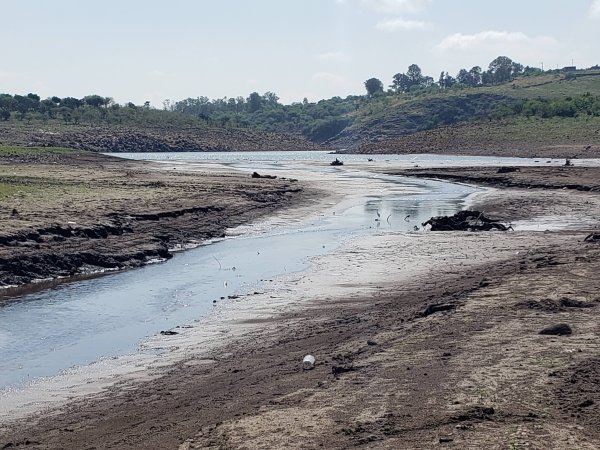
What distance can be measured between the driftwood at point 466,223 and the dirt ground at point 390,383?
10.9 meters

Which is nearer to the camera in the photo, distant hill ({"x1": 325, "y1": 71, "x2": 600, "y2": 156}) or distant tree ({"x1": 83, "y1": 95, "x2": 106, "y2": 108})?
distant hill ({"x1": 325, "y1": 71, "x2": 600, "y2": 156})

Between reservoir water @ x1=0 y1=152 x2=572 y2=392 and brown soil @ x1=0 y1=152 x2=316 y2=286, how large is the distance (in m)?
1.05

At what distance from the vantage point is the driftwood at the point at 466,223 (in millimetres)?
27859

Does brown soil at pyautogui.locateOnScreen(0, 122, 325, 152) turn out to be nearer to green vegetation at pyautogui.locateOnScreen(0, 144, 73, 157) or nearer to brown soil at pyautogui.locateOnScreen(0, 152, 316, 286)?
green vegetation at pyautogui.locateOnScreen(0, 144, 73, 157)

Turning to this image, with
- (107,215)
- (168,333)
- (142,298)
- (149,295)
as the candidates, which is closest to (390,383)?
(168,333)

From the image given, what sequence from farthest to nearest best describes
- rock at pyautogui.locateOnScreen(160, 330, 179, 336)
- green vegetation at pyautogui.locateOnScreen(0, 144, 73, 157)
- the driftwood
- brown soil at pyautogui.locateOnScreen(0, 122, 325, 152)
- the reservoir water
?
brown soil at pyautogui.locateOnScreen(0, 122, 325, 152), green vegetation at pyautogui.locateOnScreen(0, 144, 73, 157), the driftwood, rock at pyautogui.locateOnScreen(160, 330, 179, 336), the reservoir water

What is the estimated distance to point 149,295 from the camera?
18.5 m

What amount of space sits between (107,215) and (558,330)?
1880 cm

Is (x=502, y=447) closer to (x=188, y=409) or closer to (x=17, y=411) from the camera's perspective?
(x=188, y=409)

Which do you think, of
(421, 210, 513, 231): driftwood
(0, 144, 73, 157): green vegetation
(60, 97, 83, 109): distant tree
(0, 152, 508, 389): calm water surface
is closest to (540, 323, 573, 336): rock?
(0, 152, 508, 389): calm water surface

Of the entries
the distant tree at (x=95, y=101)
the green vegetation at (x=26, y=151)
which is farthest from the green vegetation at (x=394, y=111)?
the green vegetation at (x=26, y=151)

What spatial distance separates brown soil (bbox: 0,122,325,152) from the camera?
94250 mm

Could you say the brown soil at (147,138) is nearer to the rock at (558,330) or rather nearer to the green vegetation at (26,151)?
the green vegetation at (26,151)

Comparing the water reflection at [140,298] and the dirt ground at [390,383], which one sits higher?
the dirt ground at [390,383]
